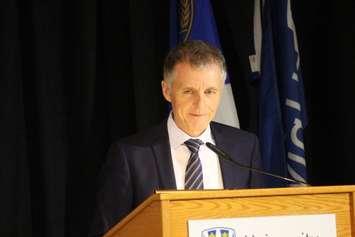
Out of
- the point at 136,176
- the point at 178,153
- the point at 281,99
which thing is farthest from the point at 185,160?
the point at 281,99

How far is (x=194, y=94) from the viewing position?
8.29 feet

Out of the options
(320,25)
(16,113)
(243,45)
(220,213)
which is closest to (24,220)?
(16,113)

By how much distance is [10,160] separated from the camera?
336 cm

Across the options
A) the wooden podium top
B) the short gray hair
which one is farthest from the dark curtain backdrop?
the wooden podium top

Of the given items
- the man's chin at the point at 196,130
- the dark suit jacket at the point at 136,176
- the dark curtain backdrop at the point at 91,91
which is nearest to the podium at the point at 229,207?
the dark suit jacket at the point at 136,176

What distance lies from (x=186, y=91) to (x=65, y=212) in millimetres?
1354

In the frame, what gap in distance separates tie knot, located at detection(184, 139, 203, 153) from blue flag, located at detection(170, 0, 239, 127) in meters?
1.06

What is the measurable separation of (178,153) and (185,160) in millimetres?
43

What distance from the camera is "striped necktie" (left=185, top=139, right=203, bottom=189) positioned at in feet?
8.10

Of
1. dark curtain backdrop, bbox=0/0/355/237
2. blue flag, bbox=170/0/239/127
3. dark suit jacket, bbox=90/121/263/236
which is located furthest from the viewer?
blue flag, bbox=170/0/239/127

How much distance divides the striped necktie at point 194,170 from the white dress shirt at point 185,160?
0.03 metres

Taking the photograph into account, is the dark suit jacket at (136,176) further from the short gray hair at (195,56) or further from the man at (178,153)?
the short gray hair at (195,56)

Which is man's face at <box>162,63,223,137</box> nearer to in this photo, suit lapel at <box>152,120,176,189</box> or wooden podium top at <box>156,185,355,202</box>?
suit lapel at <box>152,120,176,189</box>

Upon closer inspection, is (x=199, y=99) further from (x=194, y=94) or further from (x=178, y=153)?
(x=178, y=153)
